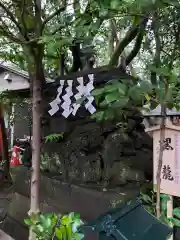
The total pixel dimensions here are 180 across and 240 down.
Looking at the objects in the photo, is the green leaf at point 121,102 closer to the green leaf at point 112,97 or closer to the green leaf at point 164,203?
the green leaf at point 112,97

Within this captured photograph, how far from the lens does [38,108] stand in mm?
2547

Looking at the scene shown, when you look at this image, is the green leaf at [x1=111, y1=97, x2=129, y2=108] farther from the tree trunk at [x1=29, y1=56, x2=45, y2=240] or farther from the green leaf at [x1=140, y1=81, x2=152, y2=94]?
the tree trunk at [x1=29, y1=56, x2=45, y2=240]

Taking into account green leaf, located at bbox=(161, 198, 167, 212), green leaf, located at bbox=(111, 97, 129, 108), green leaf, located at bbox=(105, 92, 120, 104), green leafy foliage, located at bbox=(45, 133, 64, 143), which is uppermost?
green leaf, located at bbox=(105, 92, 120, 104)

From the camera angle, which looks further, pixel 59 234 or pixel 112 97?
pixel 112 97

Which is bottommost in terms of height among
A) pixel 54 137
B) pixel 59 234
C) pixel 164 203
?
pixel 164 203

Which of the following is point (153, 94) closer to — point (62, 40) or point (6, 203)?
point (62, 40)

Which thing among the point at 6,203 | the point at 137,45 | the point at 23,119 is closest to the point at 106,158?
the point at 137,45

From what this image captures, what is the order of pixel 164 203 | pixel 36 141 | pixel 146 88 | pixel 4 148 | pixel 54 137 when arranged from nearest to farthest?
→ pixel 146 88, pixel 36 141, pixel 164 203, pixel 54 137, pixel 4 148

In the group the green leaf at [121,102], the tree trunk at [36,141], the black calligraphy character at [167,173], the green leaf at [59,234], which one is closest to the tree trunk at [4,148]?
the tree trunk at [36,141]

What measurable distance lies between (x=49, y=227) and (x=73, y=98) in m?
2.75

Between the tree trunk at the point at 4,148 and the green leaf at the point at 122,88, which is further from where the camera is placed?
the tree trunk at the point at 4,148

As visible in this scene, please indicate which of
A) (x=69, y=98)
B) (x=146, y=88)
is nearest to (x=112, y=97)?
(x=146, y=88)

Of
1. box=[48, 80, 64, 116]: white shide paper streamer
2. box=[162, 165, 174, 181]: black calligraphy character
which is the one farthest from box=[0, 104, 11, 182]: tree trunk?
box=[162, 165, 174, 181]: black calligraphy character

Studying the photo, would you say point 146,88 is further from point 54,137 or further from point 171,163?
point 54,137
